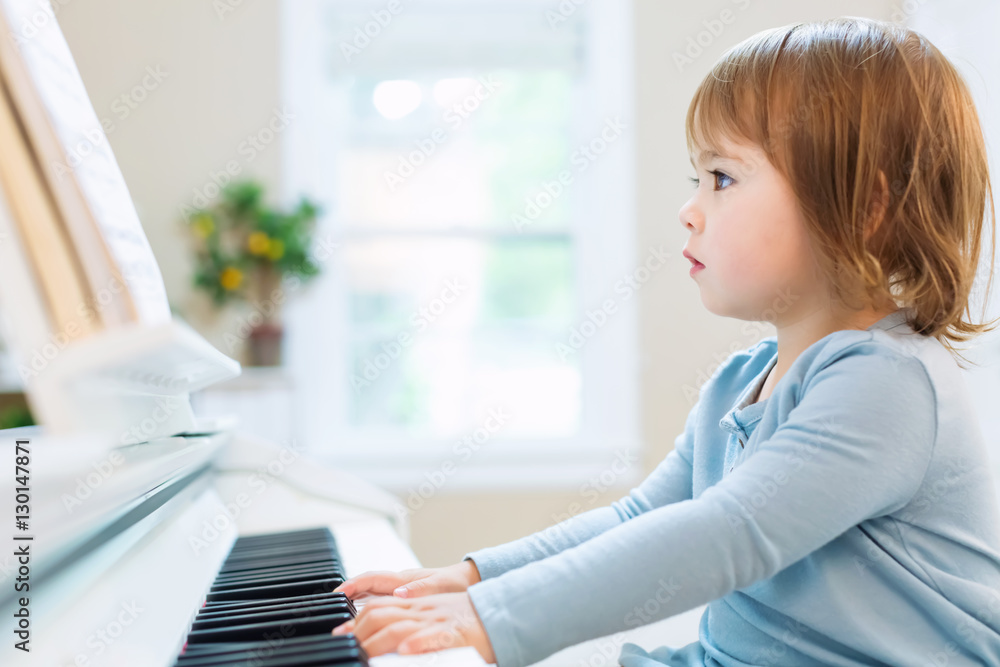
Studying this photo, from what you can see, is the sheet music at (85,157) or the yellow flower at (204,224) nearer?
the sheet music at (85,157)

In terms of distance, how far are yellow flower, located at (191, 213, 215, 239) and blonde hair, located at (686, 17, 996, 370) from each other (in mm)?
2344

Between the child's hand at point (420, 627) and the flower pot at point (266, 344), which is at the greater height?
the child's hand at point (420, 627)

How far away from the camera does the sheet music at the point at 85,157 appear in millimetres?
651

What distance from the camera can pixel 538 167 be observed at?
3271 mm

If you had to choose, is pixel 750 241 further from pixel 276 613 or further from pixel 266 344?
pixel 266 344

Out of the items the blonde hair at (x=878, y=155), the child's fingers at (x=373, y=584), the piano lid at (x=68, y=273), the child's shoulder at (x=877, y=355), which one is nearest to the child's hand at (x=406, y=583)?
the child's fingers at (x=373, y=584)

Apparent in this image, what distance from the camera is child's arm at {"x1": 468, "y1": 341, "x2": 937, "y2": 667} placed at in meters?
0.62

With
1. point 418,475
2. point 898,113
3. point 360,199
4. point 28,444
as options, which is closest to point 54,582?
point 28,444

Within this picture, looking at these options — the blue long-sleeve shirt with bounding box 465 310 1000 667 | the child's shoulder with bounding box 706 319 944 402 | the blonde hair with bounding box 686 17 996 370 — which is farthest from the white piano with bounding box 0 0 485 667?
the blonde hair with bounding box 686 17 996 370

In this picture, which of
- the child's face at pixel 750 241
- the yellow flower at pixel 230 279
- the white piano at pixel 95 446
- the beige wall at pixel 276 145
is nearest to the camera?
the white piano at pixel 95 446


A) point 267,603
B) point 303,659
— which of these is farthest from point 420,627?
point 267,603

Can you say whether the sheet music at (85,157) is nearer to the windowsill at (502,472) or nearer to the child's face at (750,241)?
the child's face at (750,241)

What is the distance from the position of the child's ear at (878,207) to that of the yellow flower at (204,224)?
2446mm

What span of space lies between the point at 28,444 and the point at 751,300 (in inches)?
26.6
